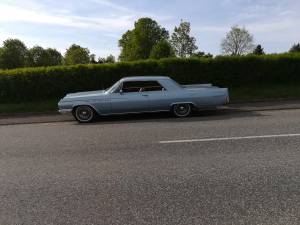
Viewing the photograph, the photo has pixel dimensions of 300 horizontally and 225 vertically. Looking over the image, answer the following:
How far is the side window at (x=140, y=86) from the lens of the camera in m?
13.8

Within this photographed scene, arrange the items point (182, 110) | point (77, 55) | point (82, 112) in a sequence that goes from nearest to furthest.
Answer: point (182, 110) → point (82, 112) → point (77, 55)

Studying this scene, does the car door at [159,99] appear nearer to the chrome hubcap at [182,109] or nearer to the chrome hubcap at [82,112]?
the chrome hubcap at [182,109]

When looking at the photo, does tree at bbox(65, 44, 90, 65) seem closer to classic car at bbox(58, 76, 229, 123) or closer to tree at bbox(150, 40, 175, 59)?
tree at bbox(150, 40, 175, 59)

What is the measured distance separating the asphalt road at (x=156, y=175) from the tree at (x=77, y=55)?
82.7m

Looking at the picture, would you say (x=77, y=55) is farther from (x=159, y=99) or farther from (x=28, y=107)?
(x=159, y=99)

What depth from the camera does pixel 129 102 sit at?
1355 cm

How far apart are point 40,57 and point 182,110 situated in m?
103

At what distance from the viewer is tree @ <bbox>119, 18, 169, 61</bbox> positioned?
76.2m

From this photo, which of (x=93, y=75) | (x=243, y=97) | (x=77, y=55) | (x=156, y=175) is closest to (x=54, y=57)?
(x=77, y=55)

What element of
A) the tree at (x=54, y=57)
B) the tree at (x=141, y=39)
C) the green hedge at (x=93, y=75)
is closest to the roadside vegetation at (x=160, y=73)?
the green hedge at (x=93, y=75)

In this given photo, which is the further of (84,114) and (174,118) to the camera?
(84,114)

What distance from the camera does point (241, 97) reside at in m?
16.8

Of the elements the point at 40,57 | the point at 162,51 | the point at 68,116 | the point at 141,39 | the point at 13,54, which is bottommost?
the point at 68,116

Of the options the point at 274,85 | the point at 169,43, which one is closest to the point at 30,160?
the point at 274,85
